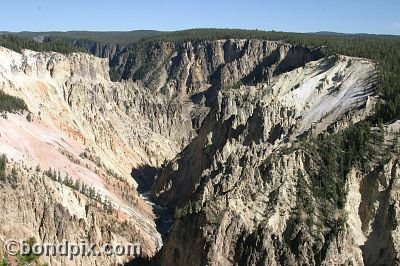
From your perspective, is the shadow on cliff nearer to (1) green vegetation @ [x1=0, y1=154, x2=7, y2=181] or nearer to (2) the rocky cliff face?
(2) the rocky cliff face

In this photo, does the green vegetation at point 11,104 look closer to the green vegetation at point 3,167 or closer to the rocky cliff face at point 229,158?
the rocky cliff face at point 229,158

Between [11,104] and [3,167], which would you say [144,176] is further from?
[3,167]

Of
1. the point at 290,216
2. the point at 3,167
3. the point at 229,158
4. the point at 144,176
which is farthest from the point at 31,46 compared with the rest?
the point at 290,216

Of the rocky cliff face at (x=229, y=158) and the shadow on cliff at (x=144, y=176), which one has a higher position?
the rocky cliff face at (x=229, y=158)

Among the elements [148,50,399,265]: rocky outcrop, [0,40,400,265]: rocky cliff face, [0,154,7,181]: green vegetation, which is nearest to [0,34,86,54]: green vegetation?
[0,40,400,265]: rocky cliff face

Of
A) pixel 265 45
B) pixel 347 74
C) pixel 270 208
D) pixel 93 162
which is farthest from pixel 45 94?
pixel 265 45

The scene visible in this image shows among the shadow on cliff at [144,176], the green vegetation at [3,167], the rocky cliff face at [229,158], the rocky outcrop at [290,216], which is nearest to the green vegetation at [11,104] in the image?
the rocky cliff face at [229,158]
